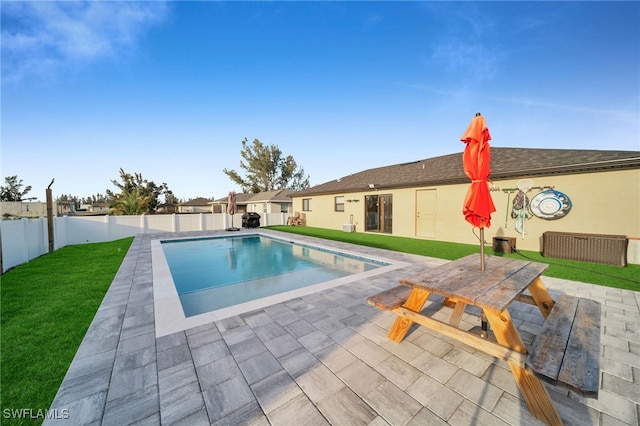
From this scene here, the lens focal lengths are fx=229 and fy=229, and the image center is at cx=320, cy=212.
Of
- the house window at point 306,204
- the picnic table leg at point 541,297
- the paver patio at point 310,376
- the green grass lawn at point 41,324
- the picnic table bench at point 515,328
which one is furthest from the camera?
the house window at point 306,204

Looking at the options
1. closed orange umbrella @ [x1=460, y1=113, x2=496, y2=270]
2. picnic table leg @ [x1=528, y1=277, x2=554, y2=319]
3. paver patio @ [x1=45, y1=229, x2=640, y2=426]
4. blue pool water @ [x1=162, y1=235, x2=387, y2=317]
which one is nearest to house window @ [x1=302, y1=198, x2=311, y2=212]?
blue pool water @ [x1=162, y1=235, x2=387, y2=317]

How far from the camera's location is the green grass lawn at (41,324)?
2021 millimetres

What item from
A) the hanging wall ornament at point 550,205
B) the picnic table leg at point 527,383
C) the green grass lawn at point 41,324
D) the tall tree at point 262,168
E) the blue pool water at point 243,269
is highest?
the tall tree at point 262,168

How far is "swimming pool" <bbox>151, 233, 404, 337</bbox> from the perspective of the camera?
12.7 ft

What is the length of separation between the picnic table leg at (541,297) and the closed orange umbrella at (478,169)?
1180 millimetres

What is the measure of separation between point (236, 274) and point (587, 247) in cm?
1025

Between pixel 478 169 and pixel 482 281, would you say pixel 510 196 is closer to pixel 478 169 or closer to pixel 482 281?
pixel 478 169

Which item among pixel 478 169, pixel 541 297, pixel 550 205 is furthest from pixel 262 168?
pixel 541 297

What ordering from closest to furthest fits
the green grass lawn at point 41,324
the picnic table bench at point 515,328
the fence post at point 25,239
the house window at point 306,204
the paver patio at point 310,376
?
the picnic table bench at point 515,328
the paver patio at point 310,376
the green grass lawn at point 41,324
the fence post at point 25,239
the house window at point 306,204

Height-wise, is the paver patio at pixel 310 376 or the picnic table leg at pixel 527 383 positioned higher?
the picnic table leg at pixel 527 383

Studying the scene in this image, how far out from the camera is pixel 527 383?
1.81 metres

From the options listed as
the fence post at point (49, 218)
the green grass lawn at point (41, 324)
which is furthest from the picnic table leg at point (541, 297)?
the fence post at point (49, 218)

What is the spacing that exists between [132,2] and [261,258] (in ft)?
30.0

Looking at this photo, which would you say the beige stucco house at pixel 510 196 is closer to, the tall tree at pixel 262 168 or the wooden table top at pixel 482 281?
the wooden table top at pixel 482 281
